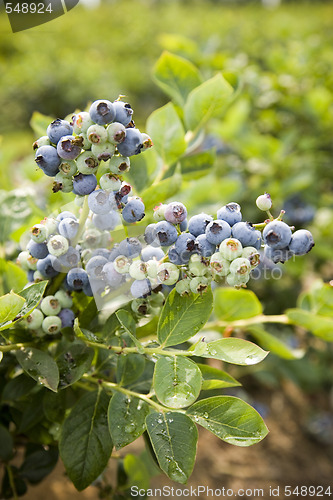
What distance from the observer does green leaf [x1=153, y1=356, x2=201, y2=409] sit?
0.53m

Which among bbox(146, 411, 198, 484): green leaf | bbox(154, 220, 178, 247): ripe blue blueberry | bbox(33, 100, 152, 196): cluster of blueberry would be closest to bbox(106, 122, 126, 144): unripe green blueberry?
bbox(33, 100, 152, 196): cluster of blueberry

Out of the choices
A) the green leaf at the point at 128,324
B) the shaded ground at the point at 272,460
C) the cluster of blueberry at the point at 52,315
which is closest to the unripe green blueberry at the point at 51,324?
the cluster of blueberry at the point at 52,315

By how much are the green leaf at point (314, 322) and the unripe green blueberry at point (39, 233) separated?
0.50m

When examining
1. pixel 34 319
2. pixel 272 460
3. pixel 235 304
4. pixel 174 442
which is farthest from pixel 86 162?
pixel 272 460

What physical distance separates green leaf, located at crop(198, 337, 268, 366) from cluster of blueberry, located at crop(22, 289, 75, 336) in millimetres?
183

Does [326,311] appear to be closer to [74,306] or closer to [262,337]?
[262,337]

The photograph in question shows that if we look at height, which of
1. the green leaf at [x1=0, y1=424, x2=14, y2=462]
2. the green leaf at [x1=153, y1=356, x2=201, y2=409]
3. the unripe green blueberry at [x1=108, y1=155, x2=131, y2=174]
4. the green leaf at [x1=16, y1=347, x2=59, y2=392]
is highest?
the unripe green blueberry at [x1=108, y1=155, x2=131, y2=174]

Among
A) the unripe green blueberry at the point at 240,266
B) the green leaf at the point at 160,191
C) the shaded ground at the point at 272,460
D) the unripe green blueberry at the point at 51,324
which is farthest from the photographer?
the shaded ground at the point at 272,460

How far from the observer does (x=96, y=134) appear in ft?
1.67

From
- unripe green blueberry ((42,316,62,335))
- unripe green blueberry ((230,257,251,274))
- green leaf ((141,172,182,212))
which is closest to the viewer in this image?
unripe green blueberry ((230,257,251,274))

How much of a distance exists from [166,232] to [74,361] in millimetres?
227

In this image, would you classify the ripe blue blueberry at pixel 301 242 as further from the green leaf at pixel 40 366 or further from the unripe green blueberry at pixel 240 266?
the green leaf at pixel 40 366

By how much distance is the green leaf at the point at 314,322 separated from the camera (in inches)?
34.2

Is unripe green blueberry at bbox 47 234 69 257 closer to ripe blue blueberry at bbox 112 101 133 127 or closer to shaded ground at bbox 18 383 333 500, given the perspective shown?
ripe blue blueberry at bbox 112 101 133 127
